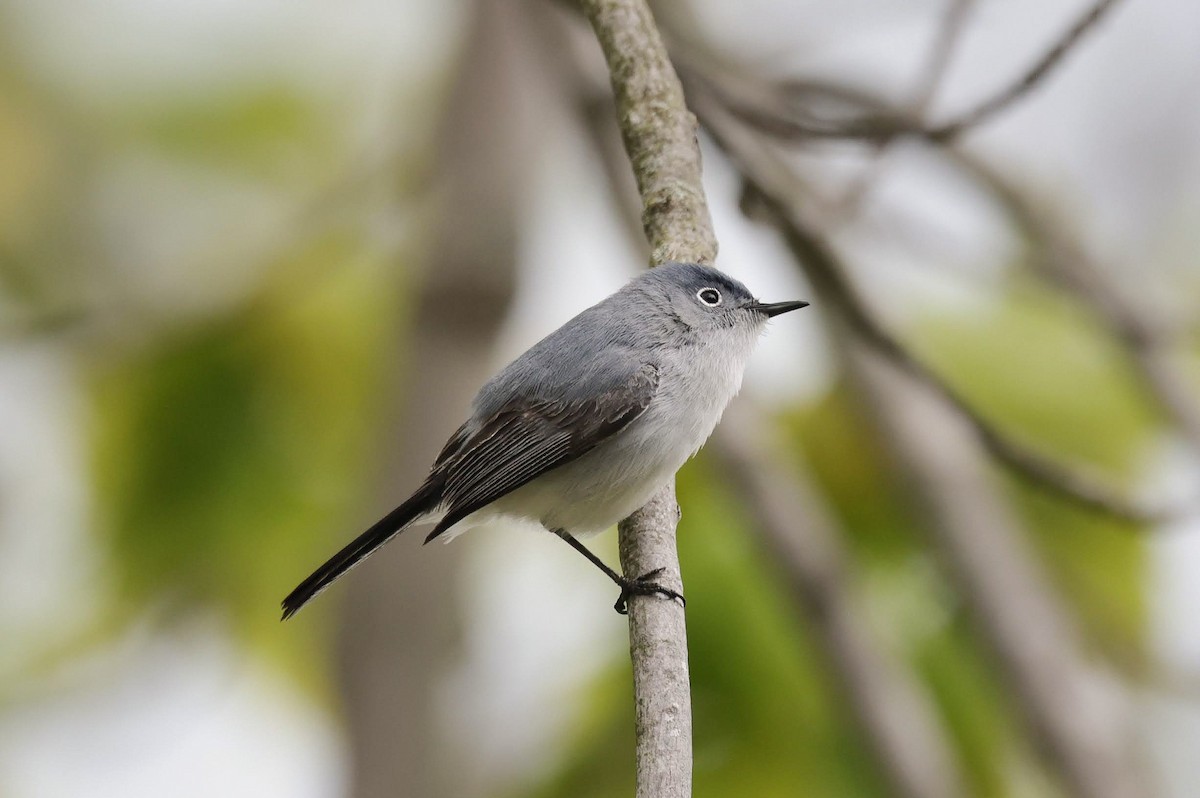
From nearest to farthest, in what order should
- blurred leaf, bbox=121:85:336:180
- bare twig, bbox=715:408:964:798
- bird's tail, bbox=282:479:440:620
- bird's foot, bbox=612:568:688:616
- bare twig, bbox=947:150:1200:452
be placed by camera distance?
bird's foot, bbox=612:568:688:616 < bird's tail, bbox=282:479:440:620 < bare twig, bbox=715:408:964:798 < bare twig, bbox=947:150:1200:452 < blurred leaf, bbox=121:85:336:180

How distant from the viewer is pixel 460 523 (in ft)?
9.12

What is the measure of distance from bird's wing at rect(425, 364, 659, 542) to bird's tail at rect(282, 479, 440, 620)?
0.10 m

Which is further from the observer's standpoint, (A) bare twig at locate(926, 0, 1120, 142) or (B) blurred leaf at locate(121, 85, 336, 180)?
(B) blurred leaf at locate(121, 85, 336, 180)

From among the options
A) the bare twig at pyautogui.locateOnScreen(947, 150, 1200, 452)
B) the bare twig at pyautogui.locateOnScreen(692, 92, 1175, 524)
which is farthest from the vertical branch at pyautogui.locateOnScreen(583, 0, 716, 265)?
the bare twig at pyautogui.locateOnScreen(947, 150, 1200, 452)

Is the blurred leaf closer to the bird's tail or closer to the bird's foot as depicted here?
the bird's tail

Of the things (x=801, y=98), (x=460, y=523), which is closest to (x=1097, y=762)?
(x=460, y=523)

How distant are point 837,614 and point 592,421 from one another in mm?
1019

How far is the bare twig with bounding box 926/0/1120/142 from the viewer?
273 centimetres

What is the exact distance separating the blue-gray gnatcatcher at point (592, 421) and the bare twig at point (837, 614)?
67 cm

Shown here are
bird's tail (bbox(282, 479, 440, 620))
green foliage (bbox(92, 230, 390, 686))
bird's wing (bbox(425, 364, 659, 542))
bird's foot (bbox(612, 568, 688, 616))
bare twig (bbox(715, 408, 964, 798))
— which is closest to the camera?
bird's foot (bbox(612, 568, 688, 616))

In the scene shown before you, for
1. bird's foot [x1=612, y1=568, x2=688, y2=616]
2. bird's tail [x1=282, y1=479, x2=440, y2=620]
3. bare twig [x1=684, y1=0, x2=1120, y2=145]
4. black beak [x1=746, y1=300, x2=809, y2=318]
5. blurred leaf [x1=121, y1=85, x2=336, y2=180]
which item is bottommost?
bird's foot [x1=612, y1=568, x2=688, y2=616]

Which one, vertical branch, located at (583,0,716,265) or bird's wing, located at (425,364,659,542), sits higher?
vertical branch, located at (583,0,716,265)

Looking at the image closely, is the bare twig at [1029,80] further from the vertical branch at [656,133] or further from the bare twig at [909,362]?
the vertical branch at [656,133]

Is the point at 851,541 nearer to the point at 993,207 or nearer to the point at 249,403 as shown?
the point at 993,207
